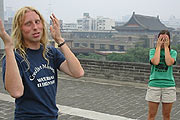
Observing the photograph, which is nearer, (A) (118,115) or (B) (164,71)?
(B) (164,71)

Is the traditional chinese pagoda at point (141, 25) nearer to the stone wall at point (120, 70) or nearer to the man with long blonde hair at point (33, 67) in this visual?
the stone wall at point (120, 70)

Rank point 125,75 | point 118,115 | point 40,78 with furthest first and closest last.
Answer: point 125,75, point 118,115, point 40,78

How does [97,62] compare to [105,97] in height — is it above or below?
above

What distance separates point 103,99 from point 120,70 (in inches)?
78.7

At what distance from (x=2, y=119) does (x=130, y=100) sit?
122 inches

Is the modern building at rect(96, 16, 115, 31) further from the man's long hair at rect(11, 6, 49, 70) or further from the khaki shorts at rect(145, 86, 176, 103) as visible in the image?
the man's long hair at rect(11, 6, 49, 70)

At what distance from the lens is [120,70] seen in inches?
329

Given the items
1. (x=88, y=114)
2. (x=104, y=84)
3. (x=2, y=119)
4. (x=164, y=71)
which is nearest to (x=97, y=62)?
(x=104, y=84)

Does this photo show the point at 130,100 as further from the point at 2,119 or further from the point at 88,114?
the point at 2,119

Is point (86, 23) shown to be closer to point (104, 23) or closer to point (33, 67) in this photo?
point (104, 23)

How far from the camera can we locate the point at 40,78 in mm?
1860

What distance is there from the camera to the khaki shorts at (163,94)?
3.55m

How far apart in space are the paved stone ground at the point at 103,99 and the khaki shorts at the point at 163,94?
1558 millimetres

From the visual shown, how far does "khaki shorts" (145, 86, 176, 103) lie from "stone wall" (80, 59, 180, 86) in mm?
3907
